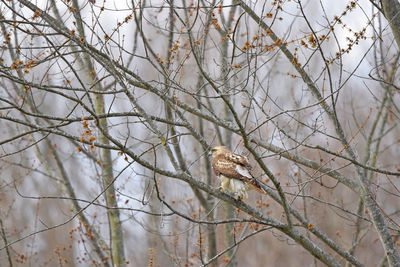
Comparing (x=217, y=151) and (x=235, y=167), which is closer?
(x=235, y=167)

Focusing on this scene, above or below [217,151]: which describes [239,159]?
below

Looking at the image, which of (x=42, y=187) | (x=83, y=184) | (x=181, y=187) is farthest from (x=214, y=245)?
(x=42, y=187)

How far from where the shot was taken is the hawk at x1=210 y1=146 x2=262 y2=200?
19.9 ft

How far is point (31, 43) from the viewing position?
5355 mm

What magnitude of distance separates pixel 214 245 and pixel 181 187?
6.71ft

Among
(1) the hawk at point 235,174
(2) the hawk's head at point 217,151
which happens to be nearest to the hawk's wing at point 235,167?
(1) the hawk at point 235,174

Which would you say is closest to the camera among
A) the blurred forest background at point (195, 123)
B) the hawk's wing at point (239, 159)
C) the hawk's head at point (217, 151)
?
the blurred forest background at point (195, 123)

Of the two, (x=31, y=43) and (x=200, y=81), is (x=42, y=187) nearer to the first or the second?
(x=200, y=81)

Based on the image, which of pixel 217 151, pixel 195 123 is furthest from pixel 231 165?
pixel 195 123

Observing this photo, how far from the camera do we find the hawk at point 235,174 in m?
6.06

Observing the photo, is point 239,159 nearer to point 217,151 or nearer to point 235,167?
point 235,167

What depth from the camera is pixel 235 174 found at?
20.3 ft

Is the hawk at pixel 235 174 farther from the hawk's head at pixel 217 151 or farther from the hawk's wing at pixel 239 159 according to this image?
the hawk's head at pixel 217 151

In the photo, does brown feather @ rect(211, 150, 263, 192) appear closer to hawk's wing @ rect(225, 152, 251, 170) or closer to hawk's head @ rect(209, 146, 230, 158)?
hawk's wing @ rect(225, 152, 251, 170)
